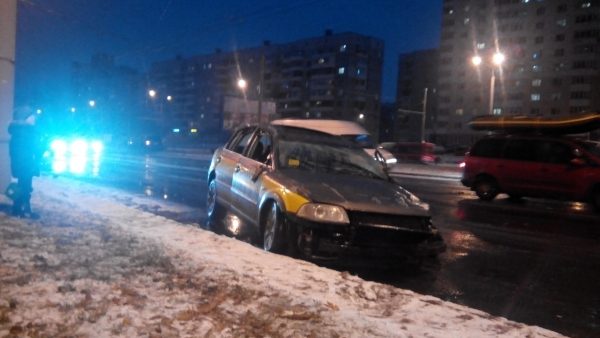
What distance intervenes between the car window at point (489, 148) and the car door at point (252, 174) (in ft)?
28.6

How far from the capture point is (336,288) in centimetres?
490

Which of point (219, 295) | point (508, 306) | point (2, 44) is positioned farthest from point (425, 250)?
point (2, 44)

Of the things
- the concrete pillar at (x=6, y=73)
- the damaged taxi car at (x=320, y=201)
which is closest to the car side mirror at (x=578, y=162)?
the damaged taxi car at (x=320, y=201)

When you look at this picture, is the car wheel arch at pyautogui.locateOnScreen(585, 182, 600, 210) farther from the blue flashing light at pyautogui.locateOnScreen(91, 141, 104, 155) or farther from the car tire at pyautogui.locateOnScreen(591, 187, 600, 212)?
the blue flashing light at pyautogui.locateOnScreen(91, 141, 104, 155)

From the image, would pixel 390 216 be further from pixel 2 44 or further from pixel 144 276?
pixel 2 44

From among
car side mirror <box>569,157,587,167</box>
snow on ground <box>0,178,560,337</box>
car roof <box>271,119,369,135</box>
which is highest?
car roof <box>271,119,369,135</box>

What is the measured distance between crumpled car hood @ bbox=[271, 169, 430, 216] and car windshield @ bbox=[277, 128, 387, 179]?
0.87 feet

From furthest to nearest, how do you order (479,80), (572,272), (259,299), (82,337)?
(479,80), (572,272), (259,299), (82,337)

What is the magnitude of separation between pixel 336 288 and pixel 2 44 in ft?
24.0

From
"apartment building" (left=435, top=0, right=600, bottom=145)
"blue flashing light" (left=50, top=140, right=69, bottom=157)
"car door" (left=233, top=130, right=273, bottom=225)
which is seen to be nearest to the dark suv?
"car door" (left=233, top=130, right=273, bottom=225)

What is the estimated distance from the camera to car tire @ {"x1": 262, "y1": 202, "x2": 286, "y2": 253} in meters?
6.30

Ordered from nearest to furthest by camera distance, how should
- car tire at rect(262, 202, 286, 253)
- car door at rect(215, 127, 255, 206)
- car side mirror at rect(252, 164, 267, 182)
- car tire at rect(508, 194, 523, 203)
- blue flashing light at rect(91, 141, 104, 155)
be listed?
car tire at rect(262, 202, 286, 253)
car side mirror at rect(252, 164, 267, 182)
car door at rect(215, 127, 255, 206)
car tire at rect(508, 194, 523, 203)
blue flashing light at rect(91, 141, 104, 155)

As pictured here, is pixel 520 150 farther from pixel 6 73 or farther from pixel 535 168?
pixel 6 73

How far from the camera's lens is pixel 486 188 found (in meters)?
14.7
